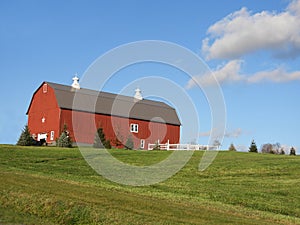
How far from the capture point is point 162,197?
18500mm

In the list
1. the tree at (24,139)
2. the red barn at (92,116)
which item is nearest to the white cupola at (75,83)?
the red barn at (92,116)

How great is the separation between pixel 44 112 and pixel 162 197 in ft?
142

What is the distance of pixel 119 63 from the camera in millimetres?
21625

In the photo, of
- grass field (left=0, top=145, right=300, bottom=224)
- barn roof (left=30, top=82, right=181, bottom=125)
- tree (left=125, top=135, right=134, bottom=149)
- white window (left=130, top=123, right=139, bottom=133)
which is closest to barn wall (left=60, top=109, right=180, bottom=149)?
white window (left=130, top=123, right=139, bottom=133)

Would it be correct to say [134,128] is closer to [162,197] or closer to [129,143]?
[129,143]

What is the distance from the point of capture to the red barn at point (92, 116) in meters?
57.1

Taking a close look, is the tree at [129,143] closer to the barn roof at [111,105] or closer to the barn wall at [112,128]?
the barn wall at [112,128]

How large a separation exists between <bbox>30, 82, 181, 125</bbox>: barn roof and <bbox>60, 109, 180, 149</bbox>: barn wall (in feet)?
2.19

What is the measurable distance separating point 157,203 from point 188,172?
1404 centimetres

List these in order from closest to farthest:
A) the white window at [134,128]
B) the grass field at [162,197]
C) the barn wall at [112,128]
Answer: the grass field at [162,197] < the barn wall at [112,128] < the white window at [134,128]

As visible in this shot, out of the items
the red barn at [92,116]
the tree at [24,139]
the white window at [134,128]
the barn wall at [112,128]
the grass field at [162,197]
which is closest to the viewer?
the grass field at [162,197]

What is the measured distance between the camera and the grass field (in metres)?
12.4

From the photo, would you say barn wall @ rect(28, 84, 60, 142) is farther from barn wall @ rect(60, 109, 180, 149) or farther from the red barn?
barn wall @ rect(60, 109, 180, 149)

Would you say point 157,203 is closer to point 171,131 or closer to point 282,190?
point 282,190
